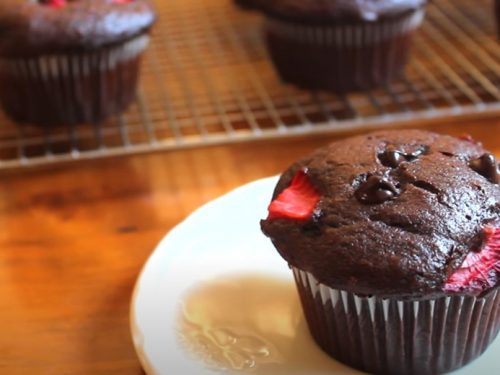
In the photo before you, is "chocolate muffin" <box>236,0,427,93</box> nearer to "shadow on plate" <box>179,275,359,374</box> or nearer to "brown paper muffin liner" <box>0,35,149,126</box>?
"brown paper muffin liner" <box>0,35,149,126</box>

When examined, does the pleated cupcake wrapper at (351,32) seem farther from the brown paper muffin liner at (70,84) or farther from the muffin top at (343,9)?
the brown paper muffin liner at (70,84)

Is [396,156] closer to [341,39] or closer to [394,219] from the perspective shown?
[394,219]

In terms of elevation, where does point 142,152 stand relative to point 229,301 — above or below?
below

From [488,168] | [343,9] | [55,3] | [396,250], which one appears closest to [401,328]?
[396,250]

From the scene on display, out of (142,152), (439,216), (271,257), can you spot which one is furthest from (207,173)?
(439,216)

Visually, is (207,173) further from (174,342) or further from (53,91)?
(174,342)

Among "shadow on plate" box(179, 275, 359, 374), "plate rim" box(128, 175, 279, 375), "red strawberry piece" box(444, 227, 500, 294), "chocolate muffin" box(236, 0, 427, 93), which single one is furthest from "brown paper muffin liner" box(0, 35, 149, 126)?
"red strawberry piece" box(444, 227, 500, 294)

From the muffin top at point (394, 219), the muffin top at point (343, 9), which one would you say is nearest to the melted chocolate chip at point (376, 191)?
the muffin top at point (394, 219)
